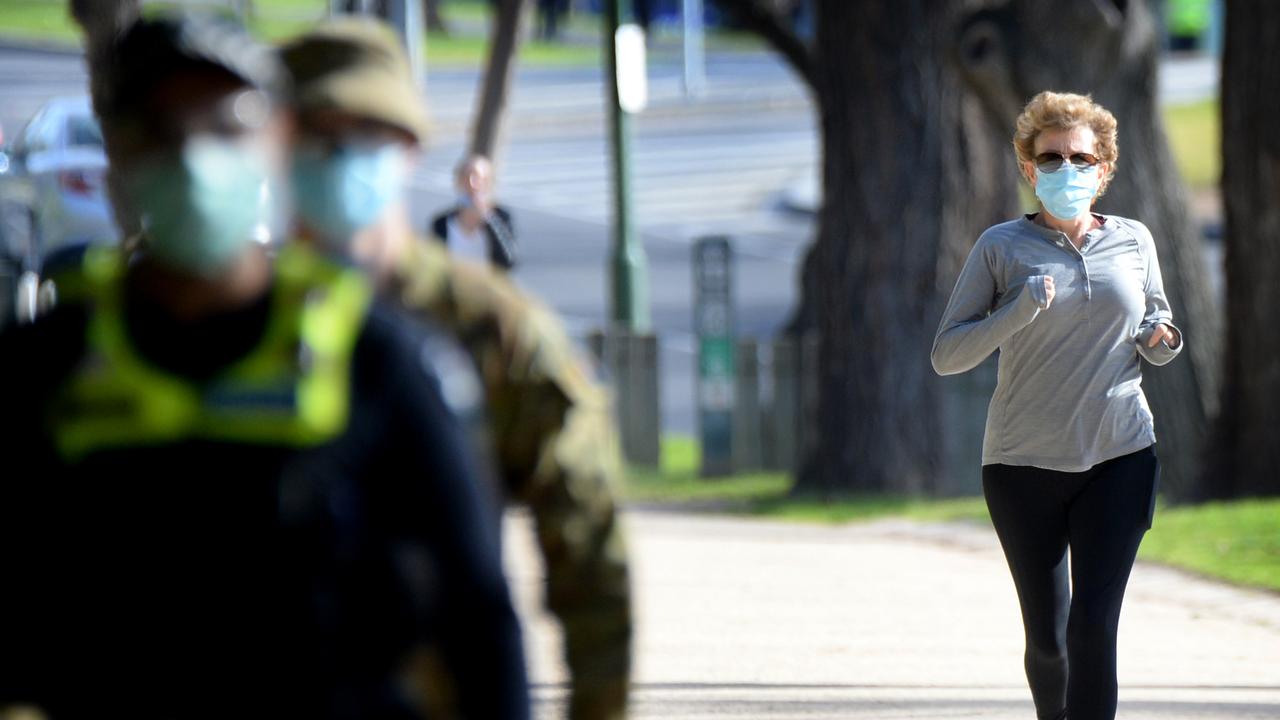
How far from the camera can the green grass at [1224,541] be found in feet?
32.9

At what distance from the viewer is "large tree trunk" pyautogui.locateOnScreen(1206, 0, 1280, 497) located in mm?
11945

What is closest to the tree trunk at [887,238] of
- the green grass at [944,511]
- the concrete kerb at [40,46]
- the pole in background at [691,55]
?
the green grass at [944,511]

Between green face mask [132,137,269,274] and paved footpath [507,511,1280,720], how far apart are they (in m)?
3.58

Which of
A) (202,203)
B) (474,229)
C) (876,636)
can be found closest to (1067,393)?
(876,636)

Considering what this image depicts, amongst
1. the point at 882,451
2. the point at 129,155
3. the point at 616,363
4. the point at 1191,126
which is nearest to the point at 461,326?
the point at 129,155

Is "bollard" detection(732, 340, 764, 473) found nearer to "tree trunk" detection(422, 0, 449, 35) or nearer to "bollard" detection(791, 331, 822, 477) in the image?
"bollard" detection(791, 331, 822, 477)

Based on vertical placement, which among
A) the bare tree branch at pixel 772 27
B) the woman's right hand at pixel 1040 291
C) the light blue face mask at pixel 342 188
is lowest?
the woman's right hand at pixel 1040 291

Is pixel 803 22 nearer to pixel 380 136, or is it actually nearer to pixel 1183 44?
pixel 1183 44

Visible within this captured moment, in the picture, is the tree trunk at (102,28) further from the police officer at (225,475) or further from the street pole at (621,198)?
the street pole at (621,198)

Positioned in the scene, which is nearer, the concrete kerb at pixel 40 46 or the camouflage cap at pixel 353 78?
the camouflage cap at pixel 353 78

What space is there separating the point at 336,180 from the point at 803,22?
61264 mm

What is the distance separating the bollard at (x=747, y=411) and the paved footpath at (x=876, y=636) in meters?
4.40

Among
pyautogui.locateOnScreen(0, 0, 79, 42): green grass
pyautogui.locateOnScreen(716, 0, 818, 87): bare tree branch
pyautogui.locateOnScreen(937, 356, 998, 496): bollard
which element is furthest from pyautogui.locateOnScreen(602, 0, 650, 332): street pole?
pyautogui.locateOnScreen(0, 0, 79, 42): green grass

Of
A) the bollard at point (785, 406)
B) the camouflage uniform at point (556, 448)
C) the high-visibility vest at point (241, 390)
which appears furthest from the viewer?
the bollard at point (785, 406)
